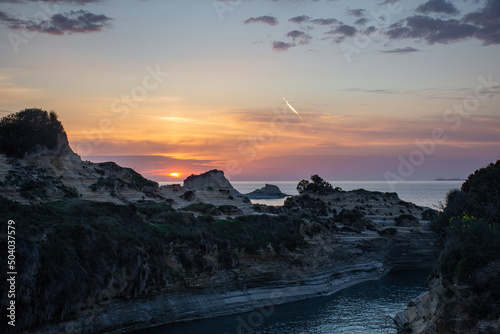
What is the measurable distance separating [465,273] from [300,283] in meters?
25.7

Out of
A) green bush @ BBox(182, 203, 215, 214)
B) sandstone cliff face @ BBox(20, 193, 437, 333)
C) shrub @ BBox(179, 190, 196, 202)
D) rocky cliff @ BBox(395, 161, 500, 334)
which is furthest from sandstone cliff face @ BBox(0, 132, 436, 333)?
rocky cliff @ BBox(395, 161, 500, 334)

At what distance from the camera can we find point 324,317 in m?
41.4

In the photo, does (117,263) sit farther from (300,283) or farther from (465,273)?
(465,273)

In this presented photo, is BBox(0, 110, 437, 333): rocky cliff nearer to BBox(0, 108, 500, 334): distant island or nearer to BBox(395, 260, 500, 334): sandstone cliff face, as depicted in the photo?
BBox(0, 108, 500, 334): distant island

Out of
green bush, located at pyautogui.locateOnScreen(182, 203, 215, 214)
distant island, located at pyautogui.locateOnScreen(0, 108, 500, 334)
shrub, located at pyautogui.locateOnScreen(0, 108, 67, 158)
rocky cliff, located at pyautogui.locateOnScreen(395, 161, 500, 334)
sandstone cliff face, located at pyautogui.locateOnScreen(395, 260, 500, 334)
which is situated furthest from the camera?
green bush, located at pyautogui.locateOnScreen(182, 203, 215, 214)

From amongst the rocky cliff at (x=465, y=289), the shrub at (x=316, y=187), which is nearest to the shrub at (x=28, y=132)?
the rocky cliff at (x=465, y=289)

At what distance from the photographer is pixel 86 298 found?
32562mm

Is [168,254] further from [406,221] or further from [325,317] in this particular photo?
[406,221]

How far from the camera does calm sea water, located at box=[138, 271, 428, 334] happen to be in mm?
37219

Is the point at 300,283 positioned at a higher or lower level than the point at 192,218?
lower

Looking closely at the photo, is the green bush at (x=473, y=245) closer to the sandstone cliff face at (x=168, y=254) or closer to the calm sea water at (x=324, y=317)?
the calm sea water at (x=324, y=317)

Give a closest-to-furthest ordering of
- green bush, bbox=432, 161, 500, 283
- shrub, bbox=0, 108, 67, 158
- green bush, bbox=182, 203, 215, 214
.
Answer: green bush, bbox=432, 161, 500, 283 < shrub, bbox=0, 108, 67, 158 < green bush, bbox=182, 203, 215, 214

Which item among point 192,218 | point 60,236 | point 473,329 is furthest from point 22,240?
point 473,329

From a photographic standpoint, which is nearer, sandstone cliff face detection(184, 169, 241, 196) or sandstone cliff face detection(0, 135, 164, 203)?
sandstone cliff face detection(0, 135, 164, 203)
